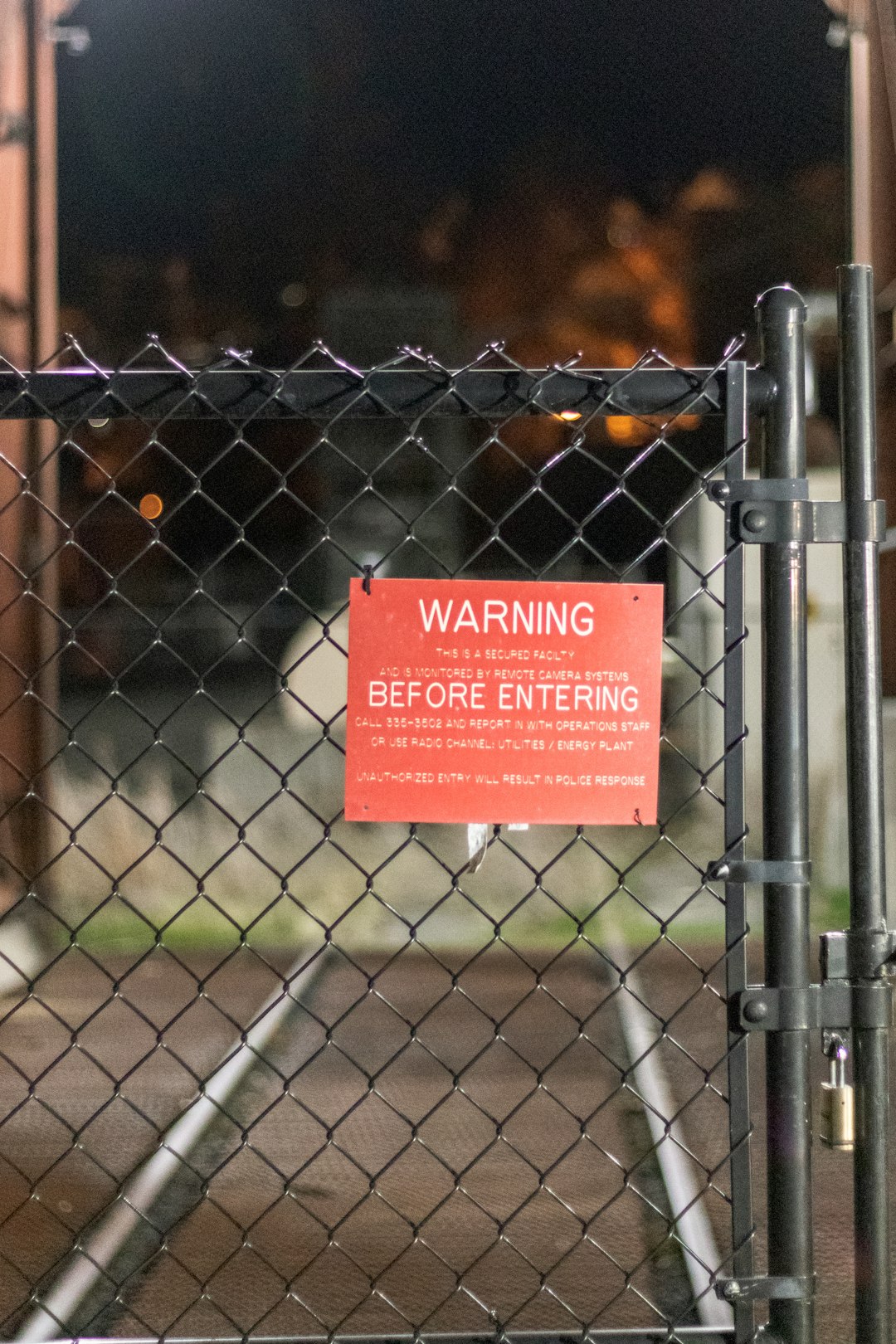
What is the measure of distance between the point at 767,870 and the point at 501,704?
17.0 inches

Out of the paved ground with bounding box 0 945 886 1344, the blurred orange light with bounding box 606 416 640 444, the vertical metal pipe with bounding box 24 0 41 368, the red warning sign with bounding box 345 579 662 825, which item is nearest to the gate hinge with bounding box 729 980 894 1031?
the paved ground with bounding box 0 945 886 1344

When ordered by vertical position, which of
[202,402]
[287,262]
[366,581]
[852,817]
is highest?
[287,262]

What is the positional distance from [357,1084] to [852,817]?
3145mm

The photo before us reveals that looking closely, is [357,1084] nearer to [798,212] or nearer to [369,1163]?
[369,1163]

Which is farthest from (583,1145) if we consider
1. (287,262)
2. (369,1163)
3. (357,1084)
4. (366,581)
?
(287,262)

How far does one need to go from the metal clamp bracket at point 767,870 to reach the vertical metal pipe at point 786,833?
12 mm

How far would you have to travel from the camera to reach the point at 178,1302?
2.84m

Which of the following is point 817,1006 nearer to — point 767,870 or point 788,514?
point 767,870

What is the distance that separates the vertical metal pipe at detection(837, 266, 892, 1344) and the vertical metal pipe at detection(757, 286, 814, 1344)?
0.22 ft

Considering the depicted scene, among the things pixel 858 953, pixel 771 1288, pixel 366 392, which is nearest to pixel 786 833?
pixel 858 953

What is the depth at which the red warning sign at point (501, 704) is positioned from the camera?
185 cm

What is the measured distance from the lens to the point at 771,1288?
72.2 inches

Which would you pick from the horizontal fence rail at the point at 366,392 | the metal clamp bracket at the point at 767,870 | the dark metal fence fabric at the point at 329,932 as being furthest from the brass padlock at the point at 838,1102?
the horizontal fence rail at the point at 366,392

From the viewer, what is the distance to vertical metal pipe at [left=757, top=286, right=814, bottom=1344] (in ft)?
6.04
